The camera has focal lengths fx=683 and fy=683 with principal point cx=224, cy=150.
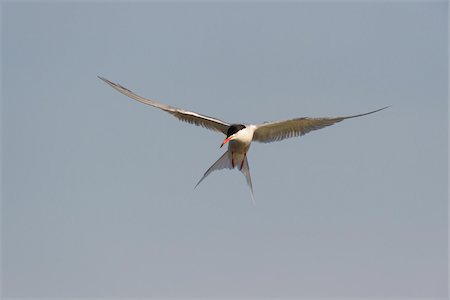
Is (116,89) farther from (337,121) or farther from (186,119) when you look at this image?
(337,121)

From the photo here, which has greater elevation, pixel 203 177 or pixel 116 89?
pixel 116 89

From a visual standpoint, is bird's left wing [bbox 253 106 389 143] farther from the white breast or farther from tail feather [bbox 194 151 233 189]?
tail feather [bbox 194 151 233 189]

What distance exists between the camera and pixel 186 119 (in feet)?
27.7

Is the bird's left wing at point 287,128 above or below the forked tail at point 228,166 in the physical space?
above

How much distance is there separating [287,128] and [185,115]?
4.12ft

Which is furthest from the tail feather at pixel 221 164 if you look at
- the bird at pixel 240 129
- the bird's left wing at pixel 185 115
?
the bird's left wing at pixel 185 115

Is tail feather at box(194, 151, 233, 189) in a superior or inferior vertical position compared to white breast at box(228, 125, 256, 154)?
inferior

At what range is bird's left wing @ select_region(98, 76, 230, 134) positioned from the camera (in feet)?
26.4

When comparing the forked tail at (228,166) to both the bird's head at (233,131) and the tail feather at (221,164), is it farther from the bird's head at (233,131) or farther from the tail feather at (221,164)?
the bird's head at (233,131)

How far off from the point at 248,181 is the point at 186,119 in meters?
1.09

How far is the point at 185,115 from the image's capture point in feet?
27.4

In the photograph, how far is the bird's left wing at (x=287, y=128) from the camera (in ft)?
26.0

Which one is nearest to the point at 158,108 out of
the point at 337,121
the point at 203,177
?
the point at 203,177

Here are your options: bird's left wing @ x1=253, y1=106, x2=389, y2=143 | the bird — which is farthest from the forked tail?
bird's left wing @ x1=253, y1=106, x2=389, y2=143
